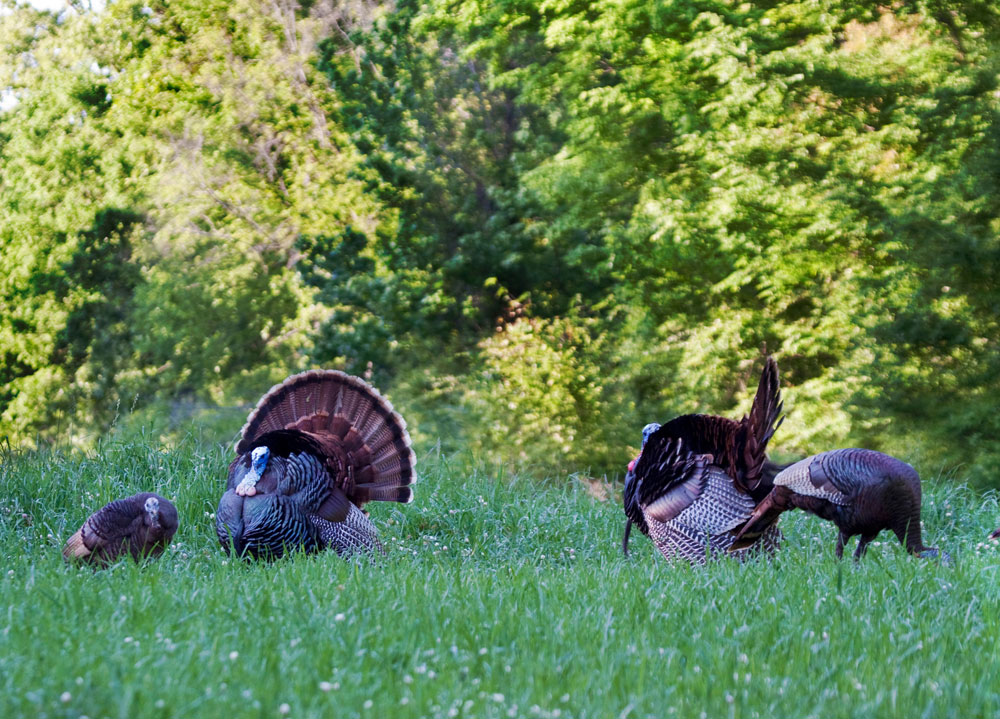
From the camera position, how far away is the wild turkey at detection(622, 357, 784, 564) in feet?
18.2

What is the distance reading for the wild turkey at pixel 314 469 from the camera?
5.47m

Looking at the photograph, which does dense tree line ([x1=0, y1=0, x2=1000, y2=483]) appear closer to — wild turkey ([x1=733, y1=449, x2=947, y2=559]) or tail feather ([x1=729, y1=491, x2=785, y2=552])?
tail feather ([x1=729, y1=491, x2=785, y2=552])

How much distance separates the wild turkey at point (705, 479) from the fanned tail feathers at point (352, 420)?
1485 millimetres

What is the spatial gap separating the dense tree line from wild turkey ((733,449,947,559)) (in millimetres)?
5453

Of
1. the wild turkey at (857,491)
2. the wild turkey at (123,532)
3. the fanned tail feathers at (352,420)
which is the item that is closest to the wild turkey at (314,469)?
the fanned tail feathers at (352,420)

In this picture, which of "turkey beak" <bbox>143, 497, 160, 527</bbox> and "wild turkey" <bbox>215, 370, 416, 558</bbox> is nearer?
"turkey beak" <bbox>143, 497, 160, 527</bbox>

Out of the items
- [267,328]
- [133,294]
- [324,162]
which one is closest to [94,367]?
[133,294]

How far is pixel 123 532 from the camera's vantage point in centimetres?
524

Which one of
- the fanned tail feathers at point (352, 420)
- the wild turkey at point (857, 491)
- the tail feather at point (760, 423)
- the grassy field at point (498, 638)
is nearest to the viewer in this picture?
the grassy field at point (498, 638)

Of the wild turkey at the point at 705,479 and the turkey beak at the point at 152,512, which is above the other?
the turkey beak at the point at 152,512

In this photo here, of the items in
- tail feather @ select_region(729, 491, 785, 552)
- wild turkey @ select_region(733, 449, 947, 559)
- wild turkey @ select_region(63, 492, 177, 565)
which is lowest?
tail feather @ select_region(729, 491, 785, 552)

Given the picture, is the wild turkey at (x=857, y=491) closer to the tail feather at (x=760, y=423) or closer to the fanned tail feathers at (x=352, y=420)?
the tail feather at (x=760, y=423)

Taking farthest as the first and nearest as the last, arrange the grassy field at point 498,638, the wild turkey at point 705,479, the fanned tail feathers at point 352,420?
the fanned tail feathers at point 352,420 → the wild turkey at point 705,479 → the grassy field at point 498,638

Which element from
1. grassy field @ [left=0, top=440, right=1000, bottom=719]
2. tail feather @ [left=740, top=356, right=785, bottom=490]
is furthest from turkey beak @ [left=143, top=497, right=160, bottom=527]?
tail feather @ [left=740, top=356, right=785, bottom=490]
